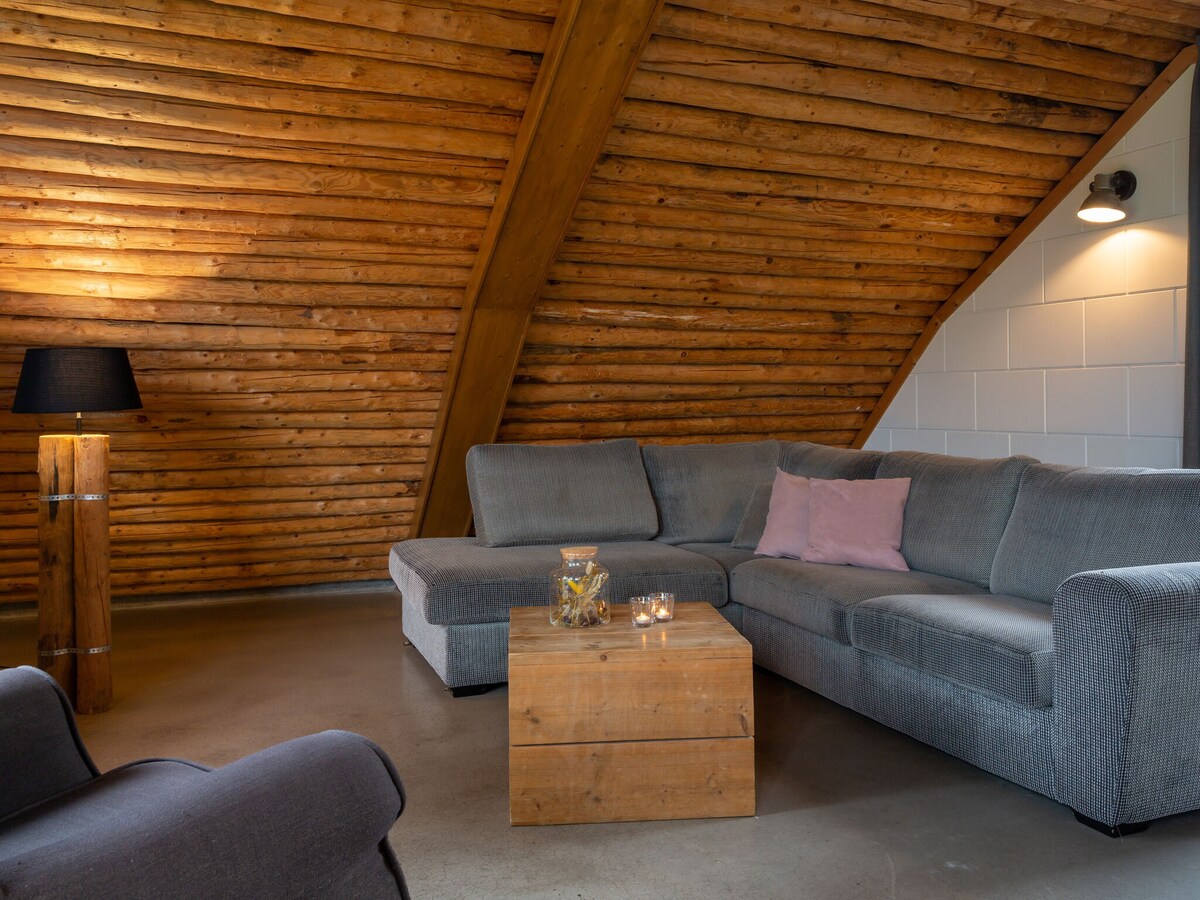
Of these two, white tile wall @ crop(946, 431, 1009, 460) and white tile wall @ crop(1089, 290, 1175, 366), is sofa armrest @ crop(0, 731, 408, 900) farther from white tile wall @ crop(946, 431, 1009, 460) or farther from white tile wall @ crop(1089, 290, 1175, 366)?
white tile wall @ crop(946, 431, 1009, 460)

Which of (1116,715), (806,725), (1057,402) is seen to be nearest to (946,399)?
(1057,402)

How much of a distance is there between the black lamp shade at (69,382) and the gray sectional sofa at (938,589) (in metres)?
1.24

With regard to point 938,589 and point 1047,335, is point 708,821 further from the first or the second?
point 1047,335

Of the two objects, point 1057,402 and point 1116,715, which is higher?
point 1057,402

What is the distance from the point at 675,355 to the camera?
5059 mm

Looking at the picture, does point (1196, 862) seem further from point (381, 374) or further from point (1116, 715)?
point (381, 374)

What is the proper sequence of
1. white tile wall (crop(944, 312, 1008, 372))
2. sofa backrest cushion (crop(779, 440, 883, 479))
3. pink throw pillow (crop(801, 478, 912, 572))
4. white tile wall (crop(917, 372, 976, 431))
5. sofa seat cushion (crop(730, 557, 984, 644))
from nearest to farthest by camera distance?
sofa seat cushion (crop(730, 557, 984, 644)) < pink throw pillow (crop(801, 478, 912, 572)) < sofa backrest cushion (crop(779, 440, 883, 479)) < white tile wall (crop(944, 312, 1008, 372)) < white tile wall (crop(917, 372, 976, 431))

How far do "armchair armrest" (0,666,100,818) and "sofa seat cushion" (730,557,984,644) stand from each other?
2.12 metres

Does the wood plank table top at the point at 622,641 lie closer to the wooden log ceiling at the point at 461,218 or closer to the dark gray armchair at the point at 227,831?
the dark gray armchair at the point at 227,831

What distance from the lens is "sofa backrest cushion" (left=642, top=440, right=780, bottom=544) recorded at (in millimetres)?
4336

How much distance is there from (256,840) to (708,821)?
154 centimetres

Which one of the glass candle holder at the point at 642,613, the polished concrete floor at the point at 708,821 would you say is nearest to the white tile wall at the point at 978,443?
the polished concrete floor at the point at 708,821

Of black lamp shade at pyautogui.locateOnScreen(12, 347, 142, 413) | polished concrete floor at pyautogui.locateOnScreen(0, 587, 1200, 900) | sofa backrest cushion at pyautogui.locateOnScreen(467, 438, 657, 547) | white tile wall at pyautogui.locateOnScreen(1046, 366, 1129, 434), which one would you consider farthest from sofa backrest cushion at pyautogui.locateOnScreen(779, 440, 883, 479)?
black lamp shade at pyautogui.locateOnScreen(12, 347, 142, 413)

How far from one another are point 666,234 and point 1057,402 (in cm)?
213
